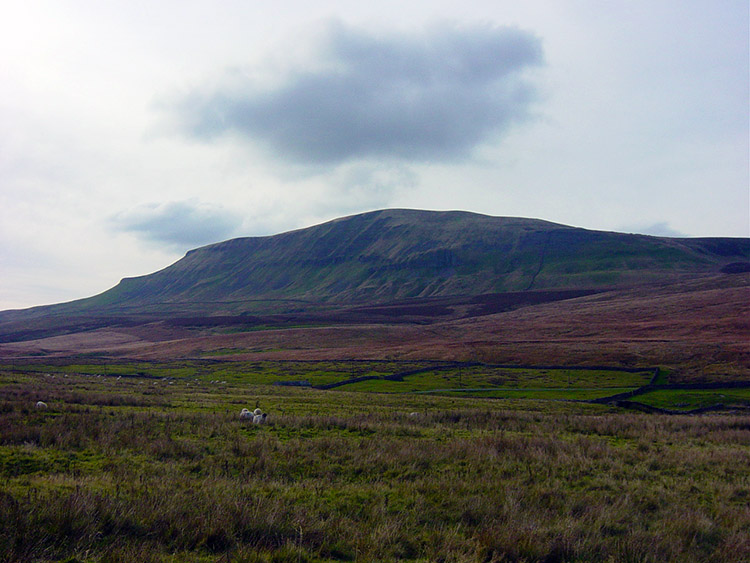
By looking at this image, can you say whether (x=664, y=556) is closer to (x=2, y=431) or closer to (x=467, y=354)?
Result: (x=2, y=431)

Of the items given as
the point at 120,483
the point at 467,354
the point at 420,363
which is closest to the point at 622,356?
the point at 467,354

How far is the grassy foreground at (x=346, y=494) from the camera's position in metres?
7.81

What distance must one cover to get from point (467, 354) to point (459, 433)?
218 feet

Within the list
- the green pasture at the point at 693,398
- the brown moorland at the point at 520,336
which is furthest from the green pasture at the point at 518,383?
the brown moorland at the point at 520,336

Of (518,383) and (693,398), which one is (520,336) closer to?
(518,383)

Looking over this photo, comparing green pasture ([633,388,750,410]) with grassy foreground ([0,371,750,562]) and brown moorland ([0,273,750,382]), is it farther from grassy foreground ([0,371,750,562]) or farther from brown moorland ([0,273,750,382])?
grassy foreground ([0,371,750,562])

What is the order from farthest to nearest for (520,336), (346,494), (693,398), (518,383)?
(520,336), (518,383), (693,398), (346,494)

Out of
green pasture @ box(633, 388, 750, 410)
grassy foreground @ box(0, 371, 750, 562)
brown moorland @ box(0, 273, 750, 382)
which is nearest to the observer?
grassy foreground @ box(0, 371, 750, 562)

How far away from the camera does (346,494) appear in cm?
1079

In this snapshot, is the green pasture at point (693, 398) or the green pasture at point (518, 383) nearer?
the green pasture at point (693, 398)

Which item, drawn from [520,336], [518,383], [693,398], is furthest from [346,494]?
[520,336]

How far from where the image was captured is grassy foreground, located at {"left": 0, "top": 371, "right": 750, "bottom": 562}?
7809 mm

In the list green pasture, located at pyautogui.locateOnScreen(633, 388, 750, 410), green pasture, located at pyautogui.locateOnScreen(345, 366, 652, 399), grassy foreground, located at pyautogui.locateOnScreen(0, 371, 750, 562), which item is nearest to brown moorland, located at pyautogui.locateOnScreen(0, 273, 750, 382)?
green pasture, located at pyautogui.locateOnScreen(345, 366, 652, 399)

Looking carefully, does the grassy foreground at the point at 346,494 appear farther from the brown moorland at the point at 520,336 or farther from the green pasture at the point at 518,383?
the brown moorland at the point at 520,336
